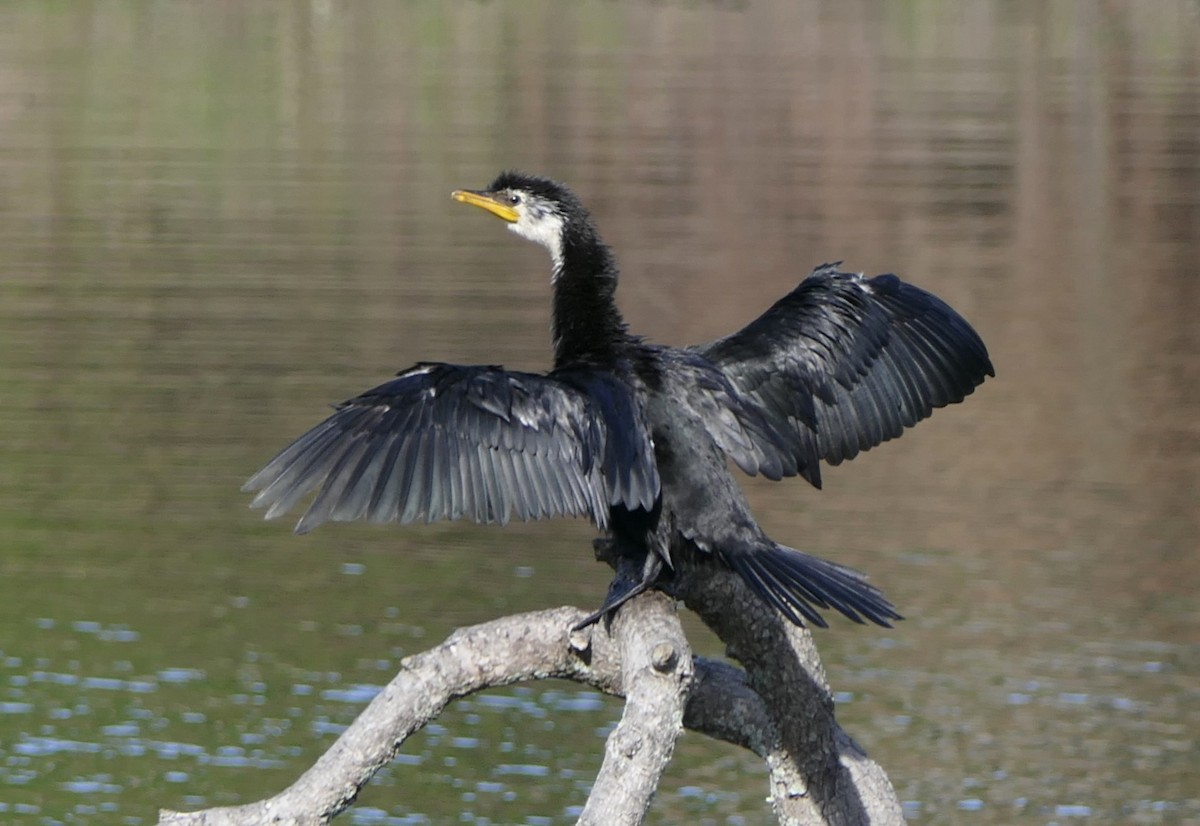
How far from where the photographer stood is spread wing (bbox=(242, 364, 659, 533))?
5.02 meters

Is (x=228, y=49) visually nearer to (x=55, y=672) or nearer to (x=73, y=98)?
(x=73, y=98)

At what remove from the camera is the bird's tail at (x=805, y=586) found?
16.3 feet

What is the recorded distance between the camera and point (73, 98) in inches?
1347

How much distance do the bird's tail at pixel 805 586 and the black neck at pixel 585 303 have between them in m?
0.83

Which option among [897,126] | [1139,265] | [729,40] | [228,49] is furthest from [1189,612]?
[729,40]

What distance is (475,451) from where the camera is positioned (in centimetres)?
520

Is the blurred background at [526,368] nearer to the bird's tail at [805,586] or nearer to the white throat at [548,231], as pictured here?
the white throat at [548,231]

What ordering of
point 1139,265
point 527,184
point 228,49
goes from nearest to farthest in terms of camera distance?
point 527,184 < point 1139,265 < point 228,49

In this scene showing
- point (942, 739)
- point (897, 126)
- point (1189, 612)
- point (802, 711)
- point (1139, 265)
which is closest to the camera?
point (802, 711)

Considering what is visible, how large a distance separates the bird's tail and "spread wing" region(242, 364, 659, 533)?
32 centimetres

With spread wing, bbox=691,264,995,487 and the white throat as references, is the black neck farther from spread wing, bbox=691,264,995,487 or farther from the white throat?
spread wing, bbox=691,264,995,487

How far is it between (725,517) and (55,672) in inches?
294

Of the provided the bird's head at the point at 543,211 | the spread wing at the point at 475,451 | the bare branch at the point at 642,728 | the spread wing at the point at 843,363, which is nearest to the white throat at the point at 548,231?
the bird's head at the point at 543,211

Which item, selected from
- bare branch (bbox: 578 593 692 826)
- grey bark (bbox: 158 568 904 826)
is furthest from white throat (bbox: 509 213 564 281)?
bare branch (bbox: 578 593 692 826)
